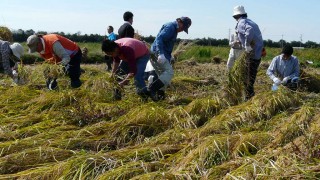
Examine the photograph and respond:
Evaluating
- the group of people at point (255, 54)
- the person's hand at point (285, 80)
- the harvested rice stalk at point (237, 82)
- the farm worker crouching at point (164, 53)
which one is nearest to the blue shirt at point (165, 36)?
the farm worker crouching at point (164, 53)

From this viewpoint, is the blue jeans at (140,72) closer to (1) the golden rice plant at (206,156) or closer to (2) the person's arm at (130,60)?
(2) the person's arm at (130,60)

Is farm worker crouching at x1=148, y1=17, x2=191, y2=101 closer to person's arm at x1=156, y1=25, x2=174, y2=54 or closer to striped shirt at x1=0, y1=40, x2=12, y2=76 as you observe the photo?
person's arm at x1=156, y1=25, x2=174, y2=54

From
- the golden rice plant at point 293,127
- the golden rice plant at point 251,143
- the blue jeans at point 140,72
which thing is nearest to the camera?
the golden rice plant at point 251,143

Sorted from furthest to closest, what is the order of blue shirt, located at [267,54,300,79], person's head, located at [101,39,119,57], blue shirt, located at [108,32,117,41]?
1. blue shirt, located at [108,32,117,41]
2. blue shirt, located at [267,54,300,79]
3. person's head, located at [101,39,119,57]

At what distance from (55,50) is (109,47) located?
91 cm

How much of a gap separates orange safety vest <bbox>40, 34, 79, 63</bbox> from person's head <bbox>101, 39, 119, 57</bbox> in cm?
85

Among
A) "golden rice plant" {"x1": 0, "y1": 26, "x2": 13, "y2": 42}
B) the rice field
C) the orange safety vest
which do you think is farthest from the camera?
"golden rice plant" {"x1": 0, "y1": 26, "x2": 13, "y2": 42}

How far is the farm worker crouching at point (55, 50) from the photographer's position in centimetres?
522

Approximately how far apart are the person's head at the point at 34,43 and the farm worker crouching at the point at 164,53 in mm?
1327

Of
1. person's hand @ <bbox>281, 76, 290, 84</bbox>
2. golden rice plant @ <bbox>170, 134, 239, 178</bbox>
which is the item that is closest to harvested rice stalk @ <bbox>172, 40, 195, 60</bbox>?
person's hand @ <bbox>281, 76, 290, 84</bbox>

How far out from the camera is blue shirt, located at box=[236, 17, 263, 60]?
17.6ft

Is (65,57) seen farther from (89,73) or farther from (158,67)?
(89,73)

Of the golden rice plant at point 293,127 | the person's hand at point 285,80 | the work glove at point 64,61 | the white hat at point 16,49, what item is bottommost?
the golden rice plant at point 293,127

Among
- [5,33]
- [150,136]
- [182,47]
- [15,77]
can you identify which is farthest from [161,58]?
[5,33]
